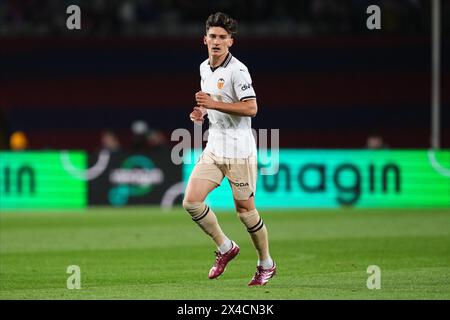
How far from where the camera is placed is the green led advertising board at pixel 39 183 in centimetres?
2289

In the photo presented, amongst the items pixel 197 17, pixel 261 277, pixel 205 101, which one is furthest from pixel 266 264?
pixel 197 17

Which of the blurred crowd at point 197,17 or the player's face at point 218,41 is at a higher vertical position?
the blurred crowd at point 197,17

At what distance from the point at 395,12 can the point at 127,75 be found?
772cm

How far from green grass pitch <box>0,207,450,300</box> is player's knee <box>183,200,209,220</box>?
2.10ft

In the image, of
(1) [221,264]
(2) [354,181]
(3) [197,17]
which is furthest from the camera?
(3) [197,17]

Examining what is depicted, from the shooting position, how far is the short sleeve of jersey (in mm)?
9789

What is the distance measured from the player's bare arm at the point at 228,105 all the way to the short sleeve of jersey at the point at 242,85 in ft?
0.17

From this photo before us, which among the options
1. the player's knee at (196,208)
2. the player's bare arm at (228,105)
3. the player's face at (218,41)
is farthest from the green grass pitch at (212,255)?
the player's face at (218,41)

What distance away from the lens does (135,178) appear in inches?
894

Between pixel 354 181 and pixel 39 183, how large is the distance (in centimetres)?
660

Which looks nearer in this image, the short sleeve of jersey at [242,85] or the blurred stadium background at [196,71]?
the short sleeve of jersey at [242,85]

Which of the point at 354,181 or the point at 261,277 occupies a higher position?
the point at 261,277

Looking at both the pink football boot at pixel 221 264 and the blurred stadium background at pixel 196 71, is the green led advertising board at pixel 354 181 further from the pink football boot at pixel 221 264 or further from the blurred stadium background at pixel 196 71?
the pink football boot at pixel 221 264

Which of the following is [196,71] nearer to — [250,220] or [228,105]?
[250,220]
